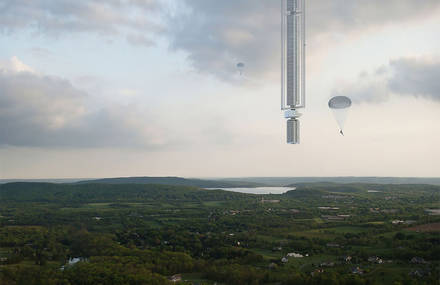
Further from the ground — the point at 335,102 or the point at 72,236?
the point at 335,102

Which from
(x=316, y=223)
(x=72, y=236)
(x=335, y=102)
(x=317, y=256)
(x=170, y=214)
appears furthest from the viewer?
(x=170, y=214)

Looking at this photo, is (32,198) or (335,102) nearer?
(335,102)

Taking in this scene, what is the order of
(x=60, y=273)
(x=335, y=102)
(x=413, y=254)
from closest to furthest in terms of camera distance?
(x=335, y=102) → (x=60, y=273) → (x=413, y=254)

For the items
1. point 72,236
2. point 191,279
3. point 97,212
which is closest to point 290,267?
point 191,279

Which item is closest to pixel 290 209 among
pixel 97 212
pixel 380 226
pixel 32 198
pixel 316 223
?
pixel 316 223

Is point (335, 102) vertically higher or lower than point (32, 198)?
higher

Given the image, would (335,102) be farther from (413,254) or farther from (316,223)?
(316,223)

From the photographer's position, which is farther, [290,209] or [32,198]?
[32,198]

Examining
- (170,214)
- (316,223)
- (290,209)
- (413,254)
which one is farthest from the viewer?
(290,209)

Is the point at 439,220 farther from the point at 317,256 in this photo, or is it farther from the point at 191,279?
the point at 191,279
